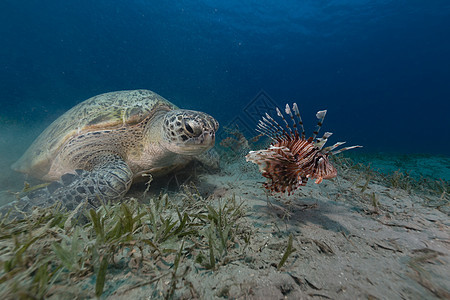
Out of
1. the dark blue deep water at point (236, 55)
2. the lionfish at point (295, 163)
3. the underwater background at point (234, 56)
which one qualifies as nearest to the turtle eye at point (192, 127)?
the lionfish at point (295, 163)

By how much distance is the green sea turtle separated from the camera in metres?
2.51

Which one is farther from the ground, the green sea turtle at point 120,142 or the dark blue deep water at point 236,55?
the dark blue deep water at point 236,55

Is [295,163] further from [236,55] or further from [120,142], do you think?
[236,55]

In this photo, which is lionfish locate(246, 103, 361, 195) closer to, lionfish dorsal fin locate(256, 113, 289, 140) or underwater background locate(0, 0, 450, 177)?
lionfish dorsal fin locate(256, 113, 289, 140)

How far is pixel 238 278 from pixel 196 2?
40.1 m

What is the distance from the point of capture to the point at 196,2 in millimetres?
30969

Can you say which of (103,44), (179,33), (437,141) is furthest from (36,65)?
(437,141)

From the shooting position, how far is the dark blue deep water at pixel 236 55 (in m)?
27.6

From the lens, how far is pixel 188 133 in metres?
2.52

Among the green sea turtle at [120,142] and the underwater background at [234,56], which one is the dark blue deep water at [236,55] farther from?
the green sea turtle at [120,142]

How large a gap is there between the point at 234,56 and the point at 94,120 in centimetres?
4877

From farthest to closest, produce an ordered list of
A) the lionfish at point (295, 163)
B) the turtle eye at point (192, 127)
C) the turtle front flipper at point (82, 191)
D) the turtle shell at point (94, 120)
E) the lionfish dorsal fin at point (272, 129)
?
the turtle shell at point (94, 120) < the turtle eye at point (192, 127) < the turtle front flipper at point (82, 191) < the lionfish dorsal fin at point (272, 129) < the lionfish at point (295, 163)

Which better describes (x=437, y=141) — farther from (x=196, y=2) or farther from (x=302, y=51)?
(x=196, y=2)

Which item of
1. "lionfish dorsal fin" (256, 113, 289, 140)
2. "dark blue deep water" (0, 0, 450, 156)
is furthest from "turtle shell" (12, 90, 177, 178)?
"dark blue deep water" (0, 0, 450, 156)
